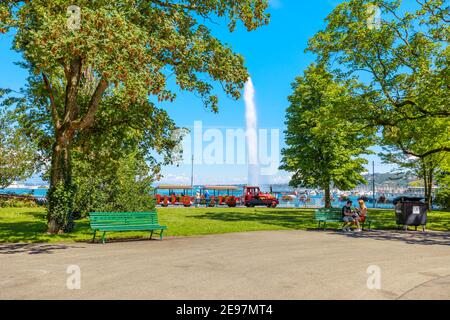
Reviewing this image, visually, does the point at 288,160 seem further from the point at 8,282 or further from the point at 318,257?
the point at 8,282

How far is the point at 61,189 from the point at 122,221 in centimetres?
315

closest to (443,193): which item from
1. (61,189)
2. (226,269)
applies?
(61,189)

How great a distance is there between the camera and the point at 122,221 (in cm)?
1392

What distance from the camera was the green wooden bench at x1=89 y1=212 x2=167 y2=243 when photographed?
13.2 meters

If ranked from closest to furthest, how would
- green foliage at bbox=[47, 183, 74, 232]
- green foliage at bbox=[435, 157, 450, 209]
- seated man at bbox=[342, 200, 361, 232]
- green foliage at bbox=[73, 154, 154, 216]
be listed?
1. green foliage at bbox=[47, 183, 74, 232]
2. seated man at bbox=[342, 200, 361, 232]
3. green foliage at bbox=[73, 154, 154, 216]
4. green foliage at bbox=[435, 157, 450, 209]

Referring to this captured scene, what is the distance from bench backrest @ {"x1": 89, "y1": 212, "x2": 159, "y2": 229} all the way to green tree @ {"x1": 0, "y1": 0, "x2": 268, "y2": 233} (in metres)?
2.51

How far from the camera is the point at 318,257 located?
425 inches

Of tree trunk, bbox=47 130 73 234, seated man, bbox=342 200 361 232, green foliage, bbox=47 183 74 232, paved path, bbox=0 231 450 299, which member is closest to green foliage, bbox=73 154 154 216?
tree trunk, bbox=47 130 73 234

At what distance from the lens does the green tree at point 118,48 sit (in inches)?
424

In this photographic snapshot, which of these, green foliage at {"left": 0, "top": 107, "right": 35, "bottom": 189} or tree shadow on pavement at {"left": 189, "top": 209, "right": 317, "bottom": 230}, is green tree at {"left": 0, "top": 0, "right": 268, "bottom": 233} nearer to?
tree shadow on pavement at {"left": 189, "top": 209, "right": 317, "bottom": 230}

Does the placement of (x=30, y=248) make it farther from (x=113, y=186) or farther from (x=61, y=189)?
(x=113, y=186)

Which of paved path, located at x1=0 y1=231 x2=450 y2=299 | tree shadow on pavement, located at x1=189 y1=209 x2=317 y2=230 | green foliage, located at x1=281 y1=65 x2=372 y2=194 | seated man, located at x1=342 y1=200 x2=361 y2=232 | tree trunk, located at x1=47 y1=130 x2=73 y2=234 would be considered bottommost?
tree shadow on pavement, located at x1=189 y1=209 x2=317 y2=230
